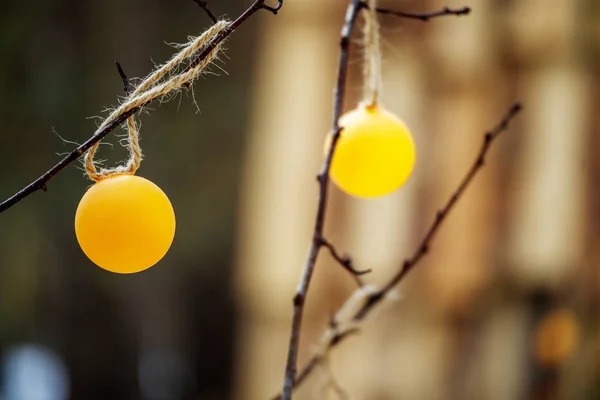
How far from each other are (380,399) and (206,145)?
2.37 ft

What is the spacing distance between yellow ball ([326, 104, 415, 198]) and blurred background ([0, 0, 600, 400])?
0.52 m

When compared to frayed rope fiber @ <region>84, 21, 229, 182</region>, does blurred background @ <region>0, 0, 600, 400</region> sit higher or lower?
higher

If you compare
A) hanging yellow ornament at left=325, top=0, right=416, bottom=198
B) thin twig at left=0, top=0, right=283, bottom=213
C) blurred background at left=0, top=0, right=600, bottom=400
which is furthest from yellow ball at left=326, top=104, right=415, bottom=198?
blurred background at left=0, top=0, right=600, bottom=400

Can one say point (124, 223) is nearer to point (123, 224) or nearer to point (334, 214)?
point (123, 224)

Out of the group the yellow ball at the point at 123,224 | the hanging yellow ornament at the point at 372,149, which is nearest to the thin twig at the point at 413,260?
the hanging yellow ornament at the point at 372,149

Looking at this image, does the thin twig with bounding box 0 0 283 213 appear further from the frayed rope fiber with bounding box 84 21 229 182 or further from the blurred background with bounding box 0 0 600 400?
the blurred background with bounding box 0 0 600 400

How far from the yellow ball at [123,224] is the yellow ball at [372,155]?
0.12m

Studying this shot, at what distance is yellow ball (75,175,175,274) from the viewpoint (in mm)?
277

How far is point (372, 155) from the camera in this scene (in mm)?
360

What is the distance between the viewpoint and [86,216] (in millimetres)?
280

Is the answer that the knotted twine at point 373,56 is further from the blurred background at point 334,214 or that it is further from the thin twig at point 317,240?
the blurred background at point 334,214

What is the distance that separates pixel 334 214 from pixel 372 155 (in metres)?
0.80

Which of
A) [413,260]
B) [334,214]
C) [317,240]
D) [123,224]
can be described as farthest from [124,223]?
[334,214]

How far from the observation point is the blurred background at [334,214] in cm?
107
